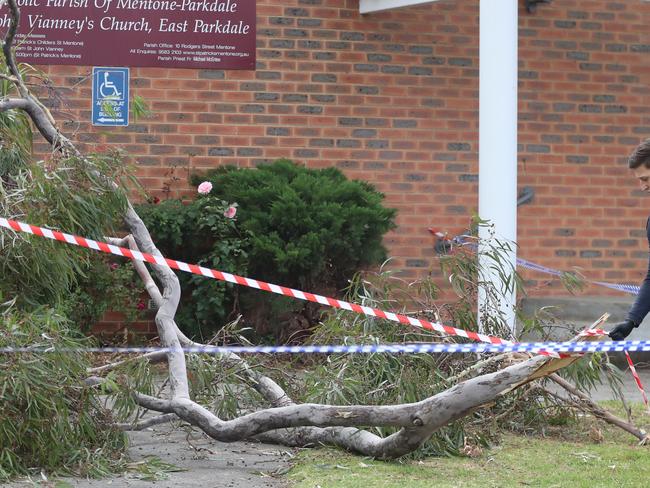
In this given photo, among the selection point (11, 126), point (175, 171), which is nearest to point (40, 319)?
point (11, 126)

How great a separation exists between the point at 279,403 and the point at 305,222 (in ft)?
9.79

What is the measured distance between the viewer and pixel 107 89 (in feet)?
34.7

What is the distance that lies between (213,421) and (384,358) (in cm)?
117

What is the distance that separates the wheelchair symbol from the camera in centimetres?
1055

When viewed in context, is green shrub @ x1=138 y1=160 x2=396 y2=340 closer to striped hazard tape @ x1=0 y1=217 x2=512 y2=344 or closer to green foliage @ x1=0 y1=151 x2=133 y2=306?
striped hazard tape @ x1=0 y1=217 x2=512 y2=344

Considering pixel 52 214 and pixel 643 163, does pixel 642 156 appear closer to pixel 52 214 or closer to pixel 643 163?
pixel 643 163

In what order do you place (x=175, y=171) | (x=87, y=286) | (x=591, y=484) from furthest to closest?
(x=175, y=171), (x=87, y=286), (x=591, y=484)

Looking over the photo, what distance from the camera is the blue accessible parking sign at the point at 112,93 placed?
10.5 m

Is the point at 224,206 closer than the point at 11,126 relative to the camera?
No

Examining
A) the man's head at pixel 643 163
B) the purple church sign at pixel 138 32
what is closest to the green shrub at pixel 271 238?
the purple church sign at pixel 138 32

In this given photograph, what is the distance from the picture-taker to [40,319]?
19.7 ft

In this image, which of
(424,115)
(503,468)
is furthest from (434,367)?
(424,115)

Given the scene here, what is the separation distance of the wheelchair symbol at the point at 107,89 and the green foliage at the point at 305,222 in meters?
1.33

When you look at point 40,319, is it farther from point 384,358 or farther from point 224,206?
point 224,206
